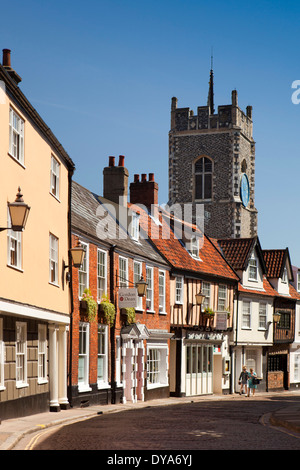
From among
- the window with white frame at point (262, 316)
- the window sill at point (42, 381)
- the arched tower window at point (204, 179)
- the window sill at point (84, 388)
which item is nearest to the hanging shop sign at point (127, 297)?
the window sill at point (84, 388)

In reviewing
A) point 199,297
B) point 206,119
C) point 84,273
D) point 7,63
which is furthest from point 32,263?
point 206,119

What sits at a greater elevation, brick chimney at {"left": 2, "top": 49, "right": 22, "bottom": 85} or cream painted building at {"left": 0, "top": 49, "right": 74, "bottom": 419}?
brick chimney at {"left": 2, "top": 49, "right": 22, "bottom": 85}

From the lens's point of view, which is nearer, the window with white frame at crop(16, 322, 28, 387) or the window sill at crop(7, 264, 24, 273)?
the window sill at crop(7, 264, 24, 273)

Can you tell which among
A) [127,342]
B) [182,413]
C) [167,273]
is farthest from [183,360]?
[182,413]

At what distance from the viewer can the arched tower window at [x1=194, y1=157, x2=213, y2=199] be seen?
77.8m

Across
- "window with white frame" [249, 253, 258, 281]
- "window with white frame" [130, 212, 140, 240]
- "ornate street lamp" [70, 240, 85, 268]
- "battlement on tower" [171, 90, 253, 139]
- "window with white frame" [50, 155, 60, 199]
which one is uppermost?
"battlement on tower" [171, 90, 253, 139]

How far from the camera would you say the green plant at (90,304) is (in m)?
27.8

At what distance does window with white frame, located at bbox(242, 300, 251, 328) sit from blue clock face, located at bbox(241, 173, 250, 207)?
101 ft

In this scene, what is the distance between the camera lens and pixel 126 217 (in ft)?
117

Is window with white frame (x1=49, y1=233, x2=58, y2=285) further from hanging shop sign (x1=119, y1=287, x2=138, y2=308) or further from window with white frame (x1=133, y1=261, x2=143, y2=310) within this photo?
window with white frame (x1=133, y1=261, x2=143, y2=310)

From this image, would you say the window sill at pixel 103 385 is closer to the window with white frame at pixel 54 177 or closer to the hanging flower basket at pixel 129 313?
the hanging flower basket at pixel 129 313

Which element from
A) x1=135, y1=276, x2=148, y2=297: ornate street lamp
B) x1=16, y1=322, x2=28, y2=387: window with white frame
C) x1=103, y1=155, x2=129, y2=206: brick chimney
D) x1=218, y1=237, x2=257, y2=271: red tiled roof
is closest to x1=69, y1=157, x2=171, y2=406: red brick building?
x1=103, y1=155, x2=129, y2=206: brick chimney

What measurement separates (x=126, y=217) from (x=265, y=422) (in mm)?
15885

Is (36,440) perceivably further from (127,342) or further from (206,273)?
(206,273)
